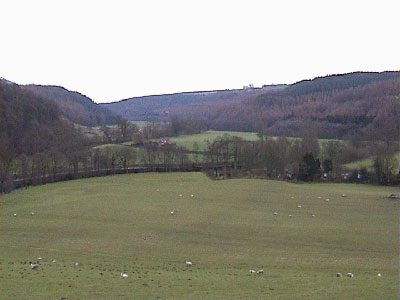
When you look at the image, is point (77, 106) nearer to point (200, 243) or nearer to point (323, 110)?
point (323, 110)

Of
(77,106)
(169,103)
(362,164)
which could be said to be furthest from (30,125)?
(169,103)

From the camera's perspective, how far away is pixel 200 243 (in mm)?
23297

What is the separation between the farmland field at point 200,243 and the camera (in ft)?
43.4

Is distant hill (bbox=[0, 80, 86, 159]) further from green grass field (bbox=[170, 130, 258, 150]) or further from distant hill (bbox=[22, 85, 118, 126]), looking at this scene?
distant hill (bbox=[22, 85, 118, 126])

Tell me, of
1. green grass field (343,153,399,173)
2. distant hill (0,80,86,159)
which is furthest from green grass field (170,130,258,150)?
green grass field (343,153,399,173)

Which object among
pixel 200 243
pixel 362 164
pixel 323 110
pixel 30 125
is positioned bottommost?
pixel 200 243

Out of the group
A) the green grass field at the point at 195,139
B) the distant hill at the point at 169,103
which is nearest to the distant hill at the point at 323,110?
the distant hill at the point at 169,103

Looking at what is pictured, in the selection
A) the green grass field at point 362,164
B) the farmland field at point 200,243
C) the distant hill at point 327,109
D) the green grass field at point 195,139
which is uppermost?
the distant hill at point 327,109

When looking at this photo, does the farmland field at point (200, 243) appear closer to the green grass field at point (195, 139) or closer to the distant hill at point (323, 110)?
the distant hill at point (323, 110)

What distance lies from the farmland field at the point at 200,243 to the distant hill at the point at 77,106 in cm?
8365

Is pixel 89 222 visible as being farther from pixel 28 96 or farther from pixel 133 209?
pixel 28 96

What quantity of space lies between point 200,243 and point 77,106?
120 metres

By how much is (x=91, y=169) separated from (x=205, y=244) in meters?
44.4

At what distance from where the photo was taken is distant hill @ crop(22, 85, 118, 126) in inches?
5044
